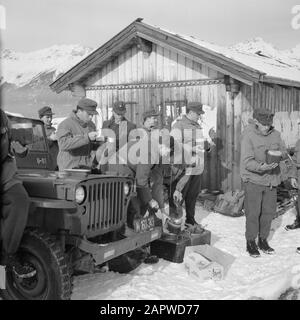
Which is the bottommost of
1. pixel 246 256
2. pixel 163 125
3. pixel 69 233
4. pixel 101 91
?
pixel 246 256

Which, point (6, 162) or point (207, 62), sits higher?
point (207, 62)

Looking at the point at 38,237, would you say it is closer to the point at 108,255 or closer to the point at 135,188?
the point at 108,255

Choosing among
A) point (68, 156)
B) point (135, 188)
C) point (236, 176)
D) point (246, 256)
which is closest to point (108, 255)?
point (135, 188)

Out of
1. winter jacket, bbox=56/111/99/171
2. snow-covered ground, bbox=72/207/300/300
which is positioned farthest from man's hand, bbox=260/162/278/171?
winter jacket, bbox=56/111/99/171

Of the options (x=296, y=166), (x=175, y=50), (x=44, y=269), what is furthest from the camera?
(x=175, y=50)

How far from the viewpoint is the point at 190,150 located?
6516 mm

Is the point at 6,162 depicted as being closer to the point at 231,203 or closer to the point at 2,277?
the point at 2,277

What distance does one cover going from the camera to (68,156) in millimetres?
5008

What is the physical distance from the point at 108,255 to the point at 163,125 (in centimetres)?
579

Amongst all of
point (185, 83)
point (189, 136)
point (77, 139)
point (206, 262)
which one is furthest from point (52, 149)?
point (185, 83)

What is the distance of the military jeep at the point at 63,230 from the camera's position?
11.8 ft

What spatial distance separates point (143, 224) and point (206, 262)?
915 mm

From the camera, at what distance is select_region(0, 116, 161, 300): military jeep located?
11.8 feet

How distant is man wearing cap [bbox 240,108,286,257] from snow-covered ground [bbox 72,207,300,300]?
31 centimetres
